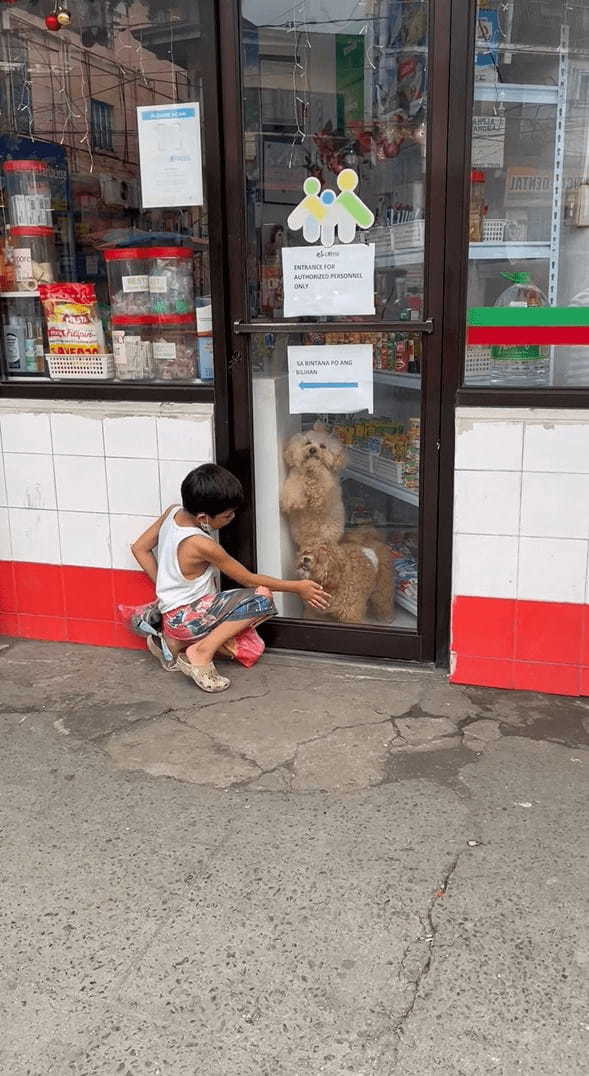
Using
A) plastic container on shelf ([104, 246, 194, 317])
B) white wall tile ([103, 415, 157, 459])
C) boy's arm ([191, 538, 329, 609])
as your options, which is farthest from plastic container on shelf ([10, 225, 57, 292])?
boy's arm ([191, 538, 329, 609])

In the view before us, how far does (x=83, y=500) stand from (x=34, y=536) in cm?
36

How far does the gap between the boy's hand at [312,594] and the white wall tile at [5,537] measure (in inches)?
64.5

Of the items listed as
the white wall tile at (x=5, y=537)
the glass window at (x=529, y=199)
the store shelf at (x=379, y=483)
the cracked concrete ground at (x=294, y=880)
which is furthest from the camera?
the white wall tile at (x=5, y=537)

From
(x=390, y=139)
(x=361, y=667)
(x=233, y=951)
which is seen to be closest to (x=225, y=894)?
(x=233, y=951)

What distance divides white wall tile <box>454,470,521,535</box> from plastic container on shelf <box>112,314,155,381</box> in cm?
162

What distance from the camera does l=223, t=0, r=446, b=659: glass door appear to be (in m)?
3.81

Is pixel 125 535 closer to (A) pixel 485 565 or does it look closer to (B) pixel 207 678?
(B) pixel 207 678

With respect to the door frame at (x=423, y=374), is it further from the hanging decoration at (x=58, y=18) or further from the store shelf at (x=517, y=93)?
the hanging decoration at (x=58, y=18)

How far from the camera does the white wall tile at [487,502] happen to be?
3807mm

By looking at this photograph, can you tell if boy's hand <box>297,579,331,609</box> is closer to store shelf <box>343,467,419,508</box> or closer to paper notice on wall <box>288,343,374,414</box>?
store shelf <box>343,467,419,508</box>

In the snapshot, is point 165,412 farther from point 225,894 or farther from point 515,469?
point 225,894

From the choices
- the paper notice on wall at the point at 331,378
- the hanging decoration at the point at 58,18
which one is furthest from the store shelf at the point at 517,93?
the hanging decoration at the point at 58,18

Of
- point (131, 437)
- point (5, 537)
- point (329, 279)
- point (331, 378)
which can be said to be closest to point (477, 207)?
point (329, 279)

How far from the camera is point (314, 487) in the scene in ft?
14.0
